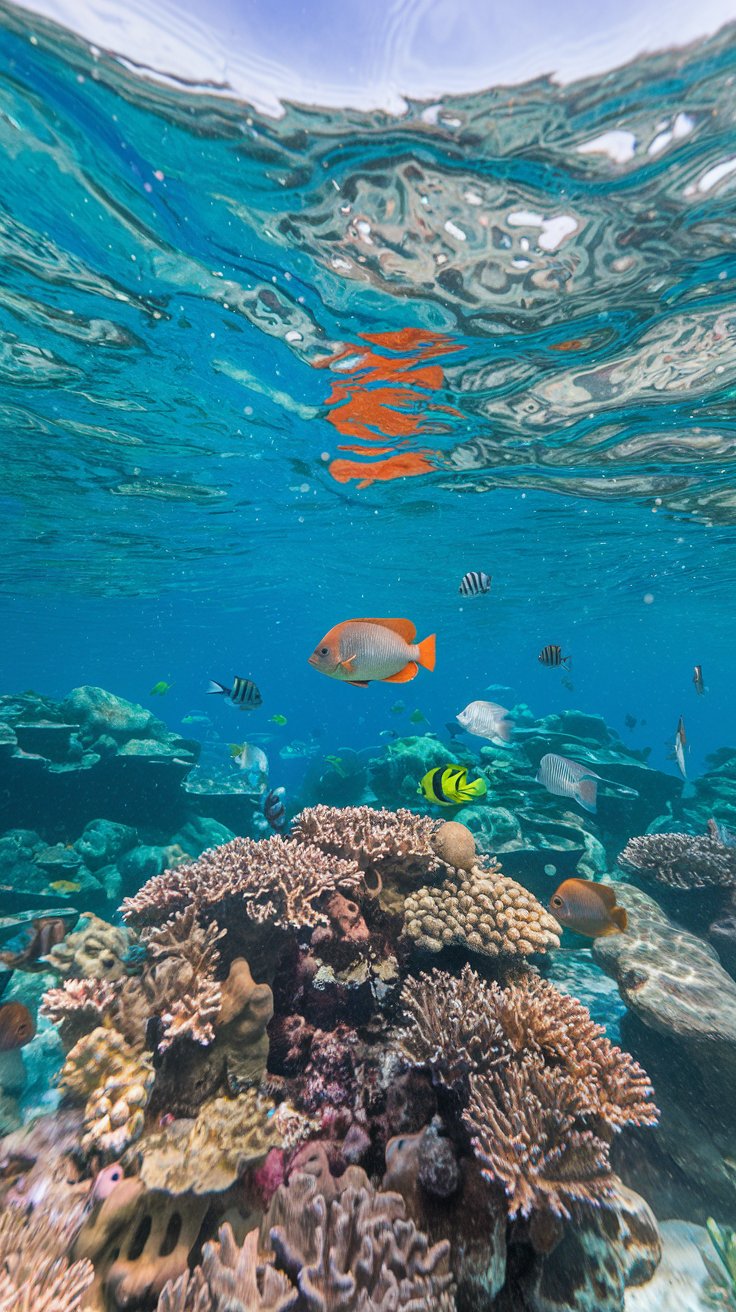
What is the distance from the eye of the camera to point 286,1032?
14.3 feet

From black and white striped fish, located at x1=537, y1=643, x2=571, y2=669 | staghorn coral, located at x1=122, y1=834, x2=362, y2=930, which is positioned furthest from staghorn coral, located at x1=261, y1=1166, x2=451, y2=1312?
black and white striped fish, located at x1=537, y1=643, x2=571, y2=669

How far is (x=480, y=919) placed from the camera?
4914mm

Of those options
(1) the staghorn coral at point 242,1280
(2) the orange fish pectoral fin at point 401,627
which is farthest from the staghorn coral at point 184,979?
(2) the orange fish pectoral fin at point 401,627

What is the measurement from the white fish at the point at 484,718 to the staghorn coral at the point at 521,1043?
12.4ft

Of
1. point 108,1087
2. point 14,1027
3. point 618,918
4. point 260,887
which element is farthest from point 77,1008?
point 618,918

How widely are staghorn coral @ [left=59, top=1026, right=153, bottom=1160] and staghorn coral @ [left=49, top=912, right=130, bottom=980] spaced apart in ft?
3.78

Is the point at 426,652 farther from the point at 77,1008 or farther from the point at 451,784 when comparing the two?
the point at 77,1008

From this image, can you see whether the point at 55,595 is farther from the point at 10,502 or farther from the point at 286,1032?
the point at 286,1032

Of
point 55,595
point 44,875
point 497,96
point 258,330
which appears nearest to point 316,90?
point 497,96

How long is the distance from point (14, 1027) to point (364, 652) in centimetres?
468

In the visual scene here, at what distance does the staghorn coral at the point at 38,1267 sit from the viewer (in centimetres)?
272

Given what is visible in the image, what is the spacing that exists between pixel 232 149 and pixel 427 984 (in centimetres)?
933

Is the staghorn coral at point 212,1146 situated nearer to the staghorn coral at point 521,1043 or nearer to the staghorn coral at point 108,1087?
the staghorn coral at point 108,1087

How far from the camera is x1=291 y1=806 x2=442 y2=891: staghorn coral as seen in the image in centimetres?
556
